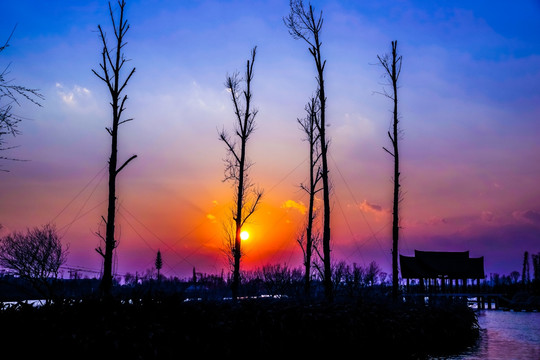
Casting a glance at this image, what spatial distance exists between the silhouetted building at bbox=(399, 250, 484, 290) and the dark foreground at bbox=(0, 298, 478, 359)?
106ft

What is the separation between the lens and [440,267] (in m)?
49.3

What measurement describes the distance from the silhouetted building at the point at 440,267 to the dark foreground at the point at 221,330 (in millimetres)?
32373

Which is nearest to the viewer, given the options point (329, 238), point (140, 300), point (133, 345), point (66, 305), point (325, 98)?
point (133, 345)

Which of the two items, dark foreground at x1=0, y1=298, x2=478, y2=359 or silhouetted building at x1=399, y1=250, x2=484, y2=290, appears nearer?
dark foreground at x1=0, y1=298, x2=478, y2=359

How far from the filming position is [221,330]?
11352 mm

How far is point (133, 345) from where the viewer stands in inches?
380

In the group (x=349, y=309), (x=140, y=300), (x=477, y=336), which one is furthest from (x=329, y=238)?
(x=140, y=300)

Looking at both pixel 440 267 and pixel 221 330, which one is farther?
pixel 440 267

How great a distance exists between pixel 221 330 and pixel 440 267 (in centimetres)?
4258

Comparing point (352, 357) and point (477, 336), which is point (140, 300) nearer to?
point (352, 357)

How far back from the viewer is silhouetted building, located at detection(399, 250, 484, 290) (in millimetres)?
48812

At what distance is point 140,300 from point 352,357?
6.05 m

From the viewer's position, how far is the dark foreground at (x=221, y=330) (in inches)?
364

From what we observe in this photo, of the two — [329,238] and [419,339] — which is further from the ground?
[329,238]
